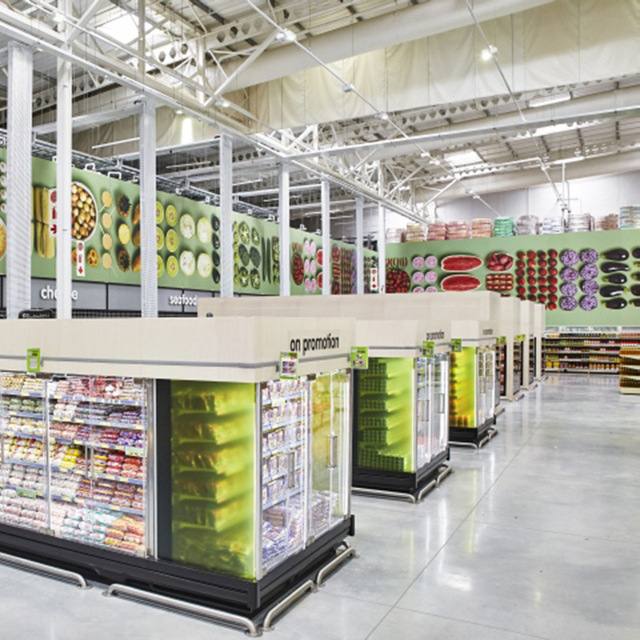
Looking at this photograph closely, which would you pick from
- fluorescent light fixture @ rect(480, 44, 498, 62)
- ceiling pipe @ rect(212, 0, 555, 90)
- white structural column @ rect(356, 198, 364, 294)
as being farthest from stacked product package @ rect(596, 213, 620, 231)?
ceiling pipe @ rect(212, 0, 555, 90)

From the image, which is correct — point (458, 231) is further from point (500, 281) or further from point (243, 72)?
point (243, 72)

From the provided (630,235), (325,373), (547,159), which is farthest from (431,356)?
(547,159)

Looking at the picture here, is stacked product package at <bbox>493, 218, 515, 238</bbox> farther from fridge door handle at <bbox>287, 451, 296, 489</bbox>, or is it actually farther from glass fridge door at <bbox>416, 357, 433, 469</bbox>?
fridge door handle at <bbox>287, 451, 296, 489</bbox>

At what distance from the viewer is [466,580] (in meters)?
4.77

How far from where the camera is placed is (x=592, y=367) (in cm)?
2191

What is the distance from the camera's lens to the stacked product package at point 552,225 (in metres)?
22.1

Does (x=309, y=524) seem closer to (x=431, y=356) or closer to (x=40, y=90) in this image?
(x=431, y=356)

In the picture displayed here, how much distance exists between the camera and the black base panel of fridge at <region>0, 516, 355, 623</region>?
4113 mm

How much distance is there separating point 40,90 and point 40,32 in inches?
245

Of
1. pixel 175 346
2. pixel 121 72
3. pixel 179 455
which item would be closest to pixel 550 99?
pixel 121 72

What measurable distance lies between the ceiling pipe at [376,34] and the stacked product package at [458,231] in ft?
39.9

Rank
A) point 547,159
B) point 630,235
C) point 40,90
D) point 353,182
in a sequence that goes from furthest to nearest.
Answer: point 547,159, point 630,235, point 353,182, point 40,90

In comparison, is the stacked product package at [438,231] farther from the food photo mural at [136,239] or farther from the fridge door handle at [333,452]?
the fridge door handle at [333,452]

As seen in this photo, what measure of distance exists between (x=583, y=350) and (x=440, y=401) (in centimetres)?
1588
